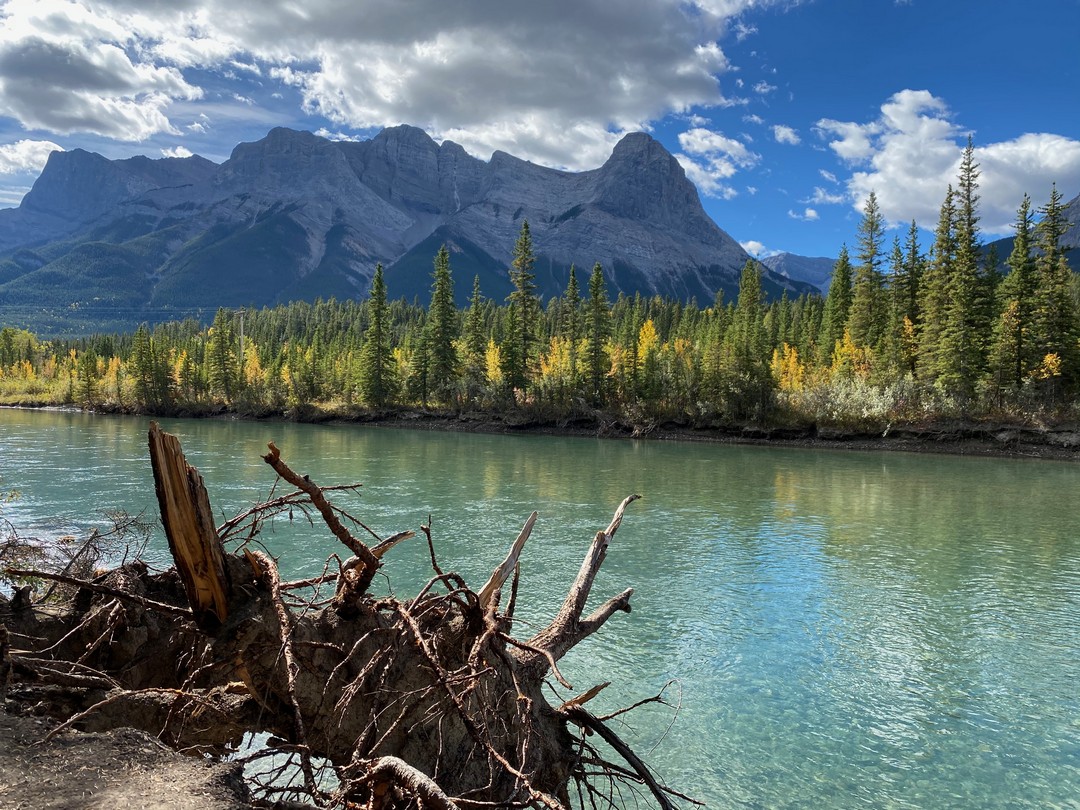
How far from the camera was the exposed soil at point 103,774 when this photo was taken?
3215mm

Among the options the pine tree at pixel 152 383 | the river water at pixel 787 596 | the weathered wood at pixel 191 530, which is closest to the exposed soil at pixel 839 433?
the river water at pixel 787 596

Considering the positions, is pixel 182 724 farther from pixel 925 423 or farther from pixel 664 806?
pixel 925 423

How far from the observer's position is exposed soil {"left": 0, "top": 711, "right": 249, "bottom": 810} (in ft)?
10.5

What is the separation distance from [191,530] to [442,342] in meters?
88.9

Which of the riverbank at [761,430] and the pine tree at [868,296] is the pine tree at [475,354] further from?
the pine tree at [868,296]

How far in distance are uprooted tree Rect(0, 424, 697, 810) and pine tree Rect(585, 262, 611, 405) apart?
264 feet

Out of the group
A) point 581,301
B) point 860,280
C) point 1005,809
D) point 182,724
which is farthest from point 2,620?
point 581,301

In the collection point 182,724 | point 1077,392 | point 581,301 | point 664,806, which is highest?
point 581,301

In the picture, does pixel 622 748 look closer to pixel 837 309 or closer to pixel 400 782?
pixel 400 782

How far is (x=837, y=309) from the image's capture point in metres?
90.2

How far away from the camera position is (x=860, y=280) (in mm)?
82438

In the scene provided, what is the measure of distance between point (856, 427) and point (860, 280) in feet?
78.2

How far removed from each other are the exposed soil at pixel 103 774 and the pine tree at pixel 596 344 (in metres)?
82.0

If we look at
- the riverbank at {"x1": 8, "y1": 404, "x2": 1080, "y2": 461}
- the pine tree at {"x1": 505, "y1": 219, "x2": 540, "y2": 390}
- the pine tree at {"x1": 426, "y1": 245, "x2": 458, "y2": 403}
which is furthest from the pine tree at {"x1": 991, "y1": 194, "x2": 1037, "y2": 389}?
the pine tree at {"x1": 426, "y1": 245, "x2": 458, "y2": 403}
